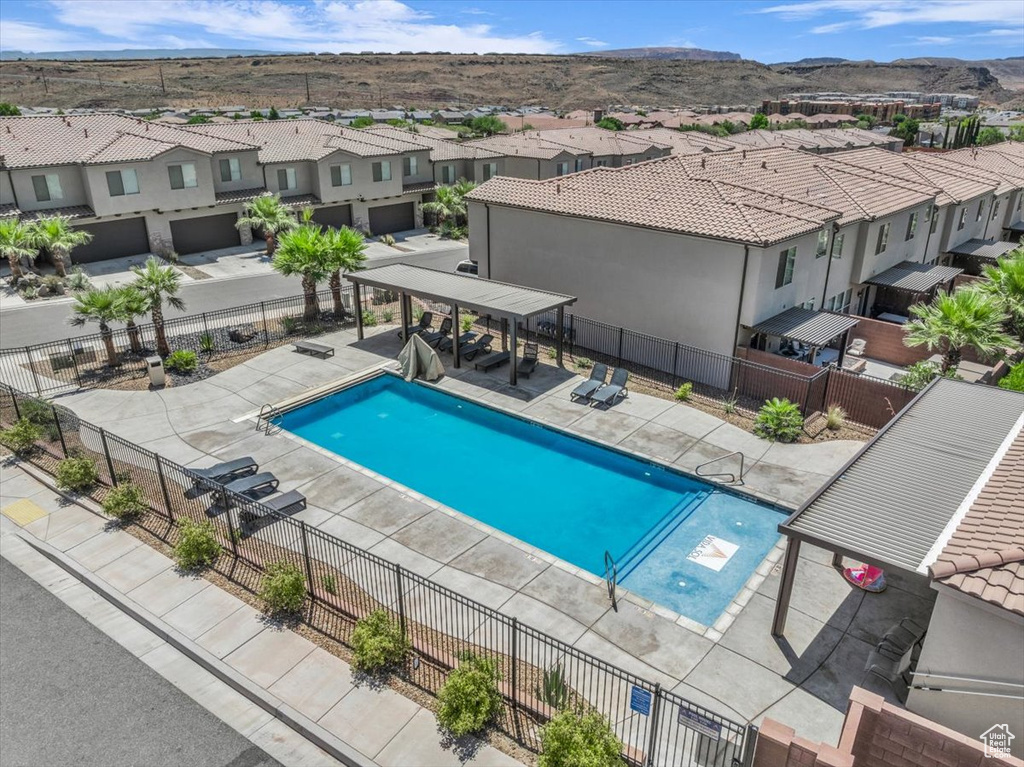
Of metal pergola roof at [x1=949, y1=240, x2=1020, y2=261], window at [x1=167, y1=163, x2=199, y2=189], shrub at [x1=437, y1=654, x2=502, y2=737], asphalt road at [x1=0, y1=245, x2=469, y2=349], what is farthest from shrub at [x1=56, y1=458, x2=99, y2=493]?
metal pergola roof at [x1=949, y1=240, x2=1020, y2=261]

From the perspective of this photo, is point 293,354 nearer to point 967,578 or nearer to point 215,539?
point 215,539

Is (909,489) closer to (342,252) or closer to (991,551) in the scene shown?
(991,551)

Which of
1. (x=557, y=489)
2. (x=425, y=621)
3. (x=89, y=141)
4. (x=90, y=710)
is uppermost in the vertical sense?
(x=89, y=141)

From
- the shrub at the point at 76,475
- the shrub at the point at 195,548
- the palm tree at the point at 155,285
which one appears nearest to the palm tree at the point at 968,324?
the shrub at the point at 195,548

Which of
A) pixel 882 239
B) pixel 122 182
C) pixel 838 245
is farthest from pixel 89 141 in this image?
pixel 882 239

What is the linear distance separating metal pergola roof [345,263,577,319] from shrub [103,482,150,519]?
11495 millimetres

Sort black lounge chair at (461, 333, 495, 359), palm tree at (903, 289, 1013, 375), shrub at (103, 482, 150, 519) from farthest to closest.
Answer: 1. black lounge chair at (461, 333, 495, 359)
2. palm tree at (903, 289, 1013, 375)
3. shrub at (103, 482, 150, 519)

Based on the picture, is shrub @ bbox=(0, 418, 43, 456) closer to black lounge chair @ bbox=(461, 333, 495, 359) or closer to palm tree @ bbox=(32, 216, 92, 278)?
black lounge chair @ bbox=(461, 333, 495, 359)

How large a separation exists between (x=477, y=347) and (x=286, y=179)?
2565cm

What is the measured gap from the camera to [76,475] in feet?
57.5

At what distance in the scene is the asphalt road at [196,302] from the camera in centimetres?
2892

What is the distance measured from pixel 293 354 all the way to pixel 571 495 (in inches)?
535

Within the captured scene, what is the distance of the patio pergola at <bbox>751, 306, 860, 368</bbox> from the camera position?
23203 millimetres

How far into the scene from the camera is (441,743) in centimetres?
1081
